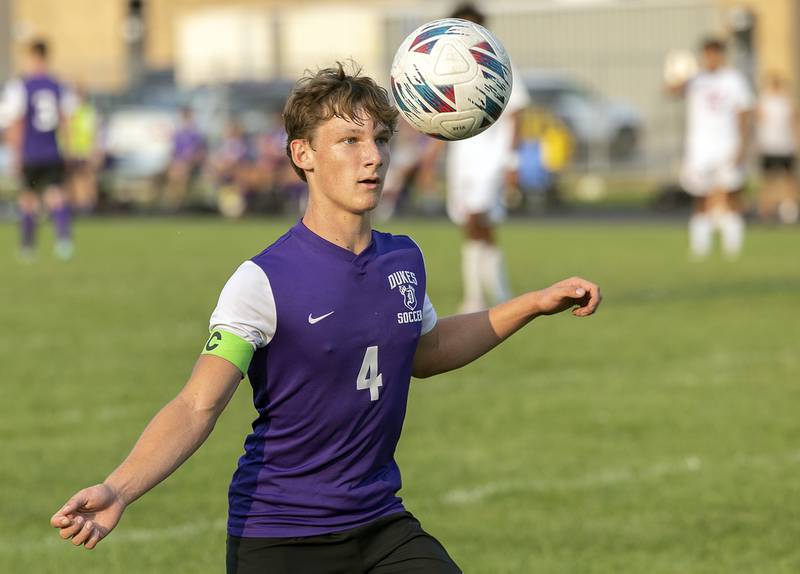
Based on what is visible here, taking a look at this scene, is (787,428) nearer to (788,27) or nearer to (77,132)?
(77,132)

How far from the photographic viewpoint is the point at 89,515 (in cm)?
383

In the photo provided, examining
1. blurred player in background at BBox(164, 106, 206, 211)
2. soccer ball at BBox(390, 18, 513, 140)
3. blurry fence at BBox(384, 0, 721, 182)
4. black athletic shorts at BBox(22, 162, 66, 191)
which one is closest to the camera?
soccer ball at BBox(390, 18, 513, 140)

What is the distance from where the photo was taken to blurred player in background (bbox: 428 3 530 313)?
1457 centimetres

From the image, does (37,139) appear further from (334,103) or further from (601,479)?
(334,103)

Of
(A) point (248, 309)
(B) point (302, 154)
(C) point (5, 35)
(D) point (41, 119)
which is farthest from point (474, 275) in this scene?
(C) point (5, 35)

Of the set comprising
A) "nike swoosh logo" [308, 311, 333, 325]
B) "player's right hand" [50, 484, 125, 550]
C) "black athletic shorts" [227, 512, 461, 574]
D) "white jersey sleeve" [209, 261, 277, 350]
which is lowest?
"black athletic shorts" [227, 512, 461, 574]

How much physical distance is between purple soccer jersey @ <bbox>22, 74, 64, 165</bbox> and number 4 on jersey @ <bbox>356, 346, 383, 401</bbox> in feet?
57.3

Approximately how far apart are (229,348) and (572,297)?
1.05m

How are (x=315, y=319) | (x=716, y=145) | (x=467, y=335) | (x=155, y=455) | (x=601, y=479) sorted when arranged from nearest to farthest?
(x=155, y=455)
(x=315, y=319)
(x=467, y=335)
(x=601, y=479)
(x=716, y=145)

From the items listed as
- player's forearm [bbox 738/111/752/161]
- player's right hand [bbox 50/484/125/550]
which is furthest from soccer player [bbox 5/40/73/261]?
player's right hand [bbox 50/484/125/550]

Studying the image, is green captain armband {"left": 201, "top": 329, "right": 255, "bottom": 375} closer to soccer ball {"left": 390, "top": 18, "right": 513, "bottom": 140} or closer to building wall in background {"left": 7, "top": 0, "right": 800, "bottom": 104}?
soccer ball {"left": 390, "top": 18, "right": 513, "bottom": 140}

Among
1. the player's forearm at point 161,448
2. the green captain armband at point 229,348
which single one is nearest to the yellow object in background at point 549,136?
the green captain armband at point 229,348

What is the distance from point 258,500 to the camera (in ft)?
15.0

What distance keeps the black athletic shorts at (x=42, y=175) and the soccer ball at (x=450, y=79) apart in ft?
55.1
